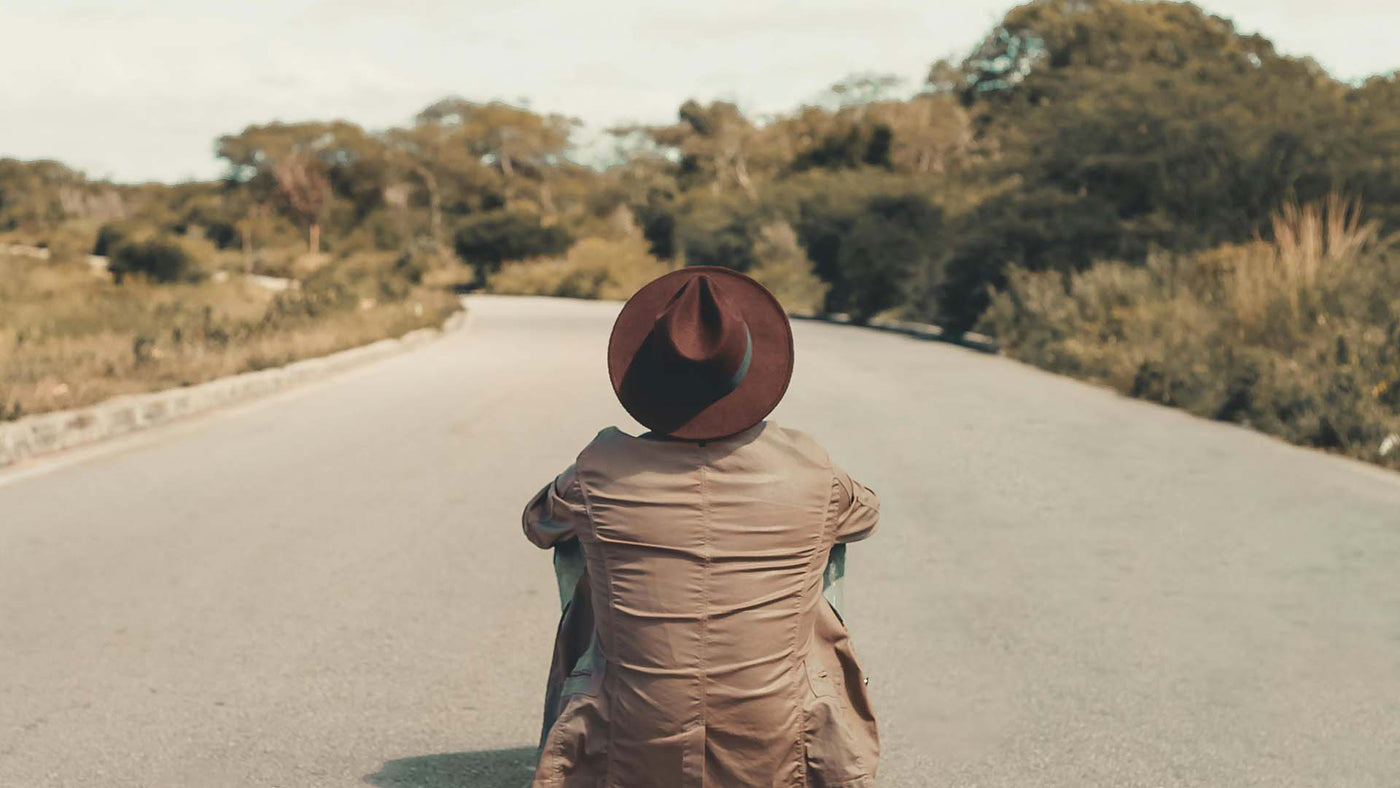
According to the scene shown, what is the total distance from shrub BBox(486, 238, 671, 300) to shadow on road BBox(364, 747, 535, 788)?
54.0 meters

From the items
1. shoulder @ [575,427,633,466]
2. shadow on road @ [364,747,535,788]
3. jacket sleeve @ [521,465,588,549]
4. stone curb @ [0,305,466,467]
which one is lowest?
stone curb @ [0,305,466,467]

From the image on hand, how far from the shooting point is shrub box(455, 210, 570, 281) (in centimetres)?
7188

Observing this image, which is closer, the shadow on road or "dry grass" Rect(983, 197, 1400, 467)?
the shadow on road

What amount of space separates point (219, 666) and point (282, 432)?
8030 mm

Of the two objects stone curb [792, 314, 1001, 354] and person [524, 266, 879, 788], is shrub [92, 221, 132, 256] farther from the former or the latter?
person [524, 266, 879, 788]

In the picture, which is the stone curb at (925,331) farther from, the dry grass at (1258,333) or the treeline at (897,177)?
the dry grass at (1258,333)

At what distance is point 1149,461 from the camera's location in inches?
462

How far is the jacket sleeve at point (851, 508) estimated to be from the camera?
3418 mm

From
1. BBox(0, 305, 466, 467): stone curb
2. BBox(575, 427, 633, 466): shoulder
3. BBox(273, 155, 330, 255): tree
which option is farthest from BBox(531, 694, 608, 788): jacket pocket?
BBox(273, 155, 330, 255): tree

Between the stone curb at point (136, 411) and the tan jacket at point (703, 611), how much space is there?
31.0 feet

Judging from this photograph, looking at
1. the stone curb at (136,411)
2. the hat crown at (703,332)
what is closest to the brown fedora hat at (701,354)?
the hat crown at (703,332)

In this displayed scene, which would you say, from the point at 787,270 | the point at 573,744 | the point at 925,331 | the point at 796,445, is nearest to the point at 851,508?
the point at 796,445

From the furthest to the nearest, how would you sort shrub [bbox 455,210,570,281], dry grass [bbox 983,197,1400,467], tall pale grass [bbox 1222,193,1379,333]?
shrub [bbox 455,210,570,281], tall pale grass [bbox 1222,193,1379,333], dry grass [bbox 983,197,1400,467]

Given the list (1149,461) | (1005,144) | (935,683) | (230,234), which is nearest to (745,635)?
(935,683)
